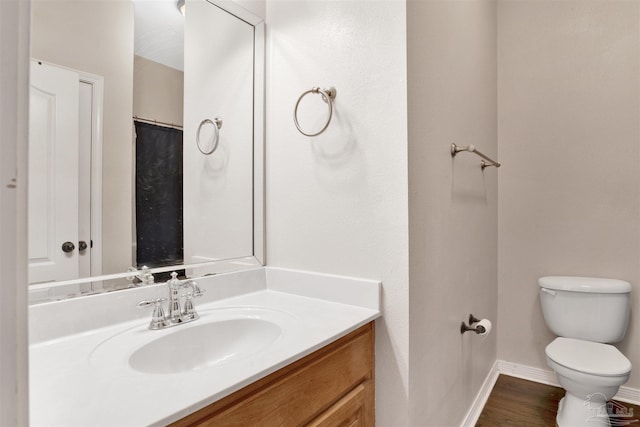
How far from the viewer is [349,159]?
1278 millimetres

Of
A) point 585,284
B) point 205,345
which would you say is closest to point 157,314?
point 205,345

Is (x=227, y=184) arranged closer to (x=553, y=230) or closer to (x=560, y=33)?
(x=553, y=230)

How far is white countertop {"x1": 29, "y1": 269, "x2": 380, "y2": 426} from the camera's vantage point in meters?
0.60

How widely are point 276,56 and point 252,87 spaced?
17 cm

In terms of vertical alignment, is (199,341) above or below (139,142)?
below

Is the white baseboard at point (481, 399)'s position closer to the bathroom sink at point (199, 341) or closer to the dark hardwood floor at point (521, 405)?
the dark hardwood floor at point (521, 405)

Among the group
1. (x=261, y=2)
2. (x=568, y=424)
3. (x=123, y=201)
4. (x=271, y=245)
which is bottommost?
(x=568, y=424)

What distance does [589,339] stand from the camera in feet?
6.30

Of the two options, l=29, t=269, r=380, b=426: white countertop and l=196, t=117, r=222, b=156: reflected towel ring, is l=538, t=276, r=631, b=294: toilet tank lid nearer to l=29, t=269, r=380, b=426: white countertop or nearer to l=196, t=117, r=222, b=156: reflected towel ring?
l=29, t=269, r=380, b=426: white countertop

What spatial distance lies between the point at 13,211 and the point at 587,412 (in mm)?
2245

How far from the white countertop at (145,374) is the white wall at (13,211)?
321mm

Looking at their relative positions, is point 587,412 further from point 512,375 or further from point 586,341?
point 512,375

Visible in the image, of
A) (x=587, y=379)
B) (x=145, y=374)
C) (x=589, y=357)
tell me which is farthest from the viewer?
(x=589, y=357)

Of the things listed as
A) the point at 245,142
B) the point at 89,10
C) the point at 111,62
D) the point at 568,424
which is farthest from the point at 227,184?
the point at 568,424
